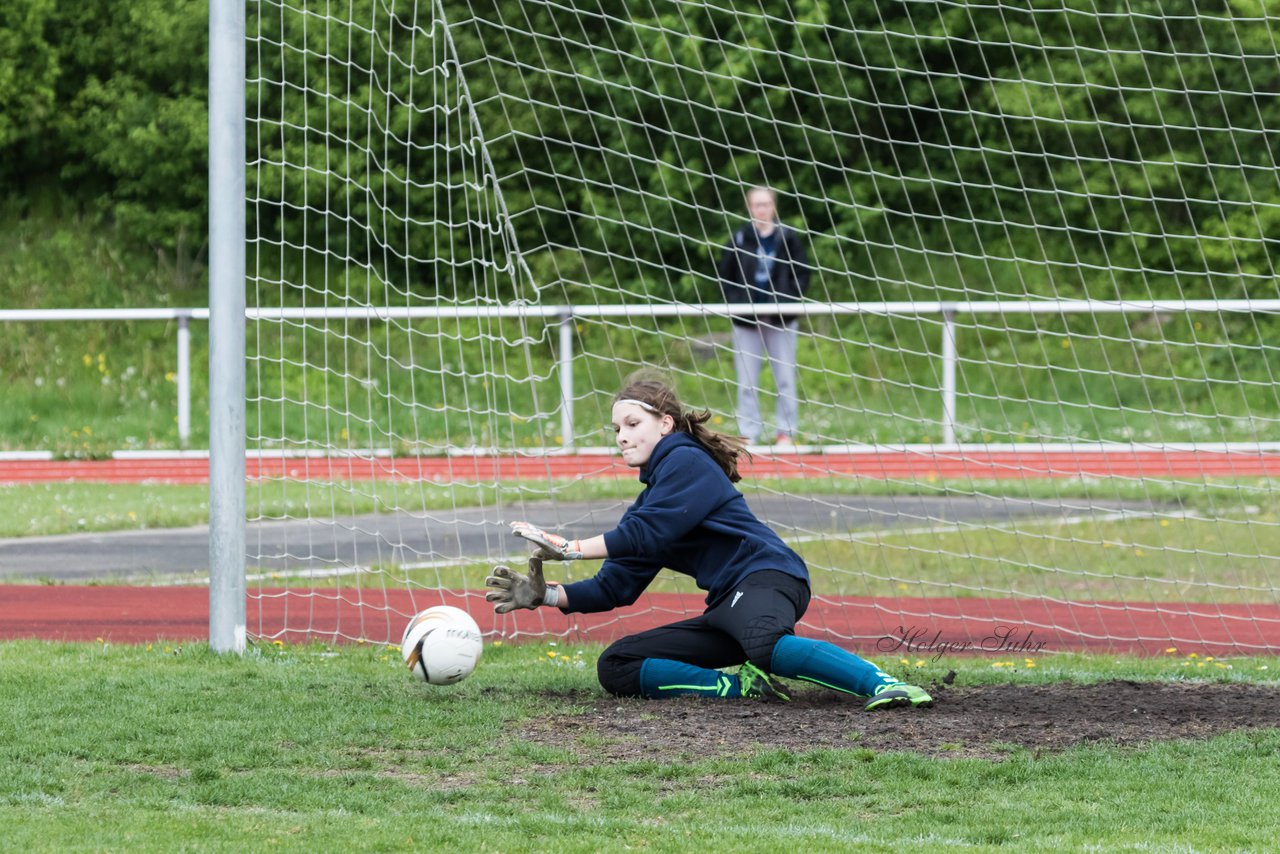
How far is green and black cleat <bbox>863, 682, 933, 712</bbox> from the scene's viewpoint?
5090 mm

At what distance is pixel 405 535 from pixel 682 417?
15.1ft

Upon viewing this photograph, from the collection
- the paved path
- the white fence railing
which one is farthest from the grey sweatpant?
the paved path

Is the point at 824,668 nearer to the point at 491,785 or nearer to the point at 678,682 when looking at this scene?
the point at 678,682

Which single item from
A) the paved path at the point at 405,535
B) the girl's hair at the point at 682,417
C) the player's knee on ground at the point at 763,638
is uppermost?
the girl's hair at the point at 682,417

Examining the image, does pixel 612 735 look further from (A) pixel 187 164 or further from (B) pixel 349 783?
(A) pixel 187 164

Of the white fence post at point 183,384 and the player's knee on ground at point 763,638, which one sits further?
the white fence post at point 183,384

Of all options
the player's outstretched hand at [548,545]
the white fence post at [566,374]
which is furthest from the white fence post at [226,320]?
the white fence post at [566,374]

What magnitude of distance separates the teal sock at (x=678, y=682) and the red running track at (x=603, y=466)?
603cm

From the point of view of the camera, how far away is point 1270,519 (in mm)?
10445

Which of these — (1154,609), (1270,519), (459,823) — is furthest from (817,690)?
(1270,519)

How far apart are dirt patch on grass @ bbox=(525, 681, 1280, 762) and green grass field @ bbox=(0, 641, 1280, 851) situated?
0.09 metres

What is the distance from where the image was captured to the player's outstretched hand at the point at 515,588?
206 inches

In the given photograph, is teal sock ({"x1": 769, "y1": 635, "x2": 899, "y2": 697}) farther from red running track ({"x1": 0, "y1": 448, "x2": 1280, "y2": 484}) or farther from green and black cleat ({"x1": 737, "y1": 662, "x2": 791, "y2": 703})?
red running track ({"x1": 0, "y1": 448, "x2": 1280, "y2": 484})

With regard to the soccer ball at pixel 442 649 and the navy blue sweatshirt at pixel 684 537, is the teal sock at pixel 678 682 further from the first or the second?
the soccer ball at pixel 442 649
